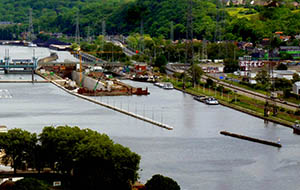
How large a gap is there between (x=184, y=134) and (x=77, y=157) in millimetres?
5500

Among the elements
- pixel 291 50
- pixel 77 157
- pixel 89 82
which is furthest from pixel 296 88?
pixel 291 50

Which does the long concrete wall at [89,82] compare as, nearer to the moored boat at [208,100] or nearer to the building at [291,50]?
the moored boat at [208,100]

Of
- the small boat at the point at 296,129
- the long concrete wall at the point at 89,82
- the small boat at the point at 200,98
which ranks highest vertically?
the small boat at the point at 296,129

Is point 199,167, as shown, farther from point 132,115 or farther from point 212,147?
point 132,115

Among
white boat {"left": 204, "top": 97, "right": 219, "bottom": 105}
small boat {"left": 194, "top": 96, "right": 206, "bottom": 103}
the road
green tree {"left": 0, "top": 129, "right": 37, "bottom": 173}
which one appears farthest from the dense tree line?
small boat {"left": 194, "top": 96, "right": 206, "bottom": 103}

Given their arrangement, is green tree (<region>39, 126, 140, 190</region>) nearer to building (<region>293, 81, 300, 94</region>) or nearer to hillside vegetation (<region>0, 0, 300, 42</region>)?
building (<region>293, 81, 300, 94</region>)

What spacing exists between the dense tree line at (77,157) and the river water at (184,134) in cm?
101

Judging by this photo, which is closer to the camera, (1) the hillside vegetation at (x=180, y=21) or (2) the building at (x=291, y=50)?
(2) the building at (x=291, y=50)

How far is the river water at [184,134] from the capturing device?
14109 millimetres

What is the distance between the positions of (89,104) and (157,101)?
200 cm

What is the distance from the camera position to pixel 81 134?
13672 millimetres

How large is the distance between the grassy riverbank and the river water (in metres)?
0.34

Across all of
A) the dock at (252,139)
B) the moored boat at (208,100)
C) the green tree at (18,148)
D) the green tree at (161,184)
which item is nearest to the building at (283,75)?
the moored boat at (208,100)

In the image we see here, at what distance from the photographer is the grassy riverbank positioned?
20.3 metres
